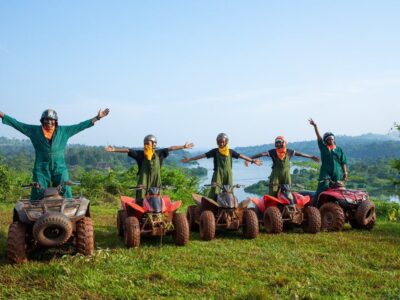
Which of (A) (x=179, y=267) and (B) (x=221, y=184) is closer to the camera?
(A) (x=179, y=267)

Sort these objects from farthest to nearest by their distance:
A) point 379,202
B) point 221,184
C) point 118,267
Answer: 1. point 379,202
2. point 221,184
3. point 118,267

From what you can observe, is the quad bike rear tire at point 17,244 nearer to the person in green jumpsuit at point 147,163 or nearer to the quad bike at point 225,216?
the person in green jumpsuit at point 147,163

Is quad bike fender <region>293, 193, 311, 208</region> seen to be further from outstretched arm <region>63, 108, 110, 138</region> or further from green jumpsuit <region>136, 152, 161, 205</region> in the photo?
outstretched arm <region>63, 108, 110, 138</region>

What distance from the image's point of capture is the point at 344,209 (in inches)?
398

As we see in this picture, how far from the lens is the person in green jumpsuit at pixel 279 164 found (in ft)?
32.8

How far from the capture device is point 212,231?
841 cm

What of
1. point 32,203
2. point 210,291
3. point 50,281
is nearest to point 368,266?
point 210,291

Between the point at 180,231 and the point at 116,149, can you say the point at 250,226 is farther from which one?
the point at 116,149

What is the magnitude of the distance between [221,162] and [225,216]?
1.25 m

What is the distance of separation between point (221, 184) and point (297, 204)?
1750mm

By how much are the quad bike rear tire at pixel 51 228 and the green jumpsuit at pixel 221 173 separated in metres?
3.76

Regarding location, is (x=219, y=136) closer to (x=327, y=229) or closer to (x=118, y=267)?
(x=327, y=229)

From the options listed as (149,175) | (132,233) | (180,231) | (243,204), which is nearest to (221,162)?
(243,204)

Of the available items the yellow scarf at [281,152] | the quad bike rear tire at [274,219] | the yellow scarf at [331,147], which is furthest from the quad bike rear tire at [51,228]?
the yellow scarf at [331,147]
